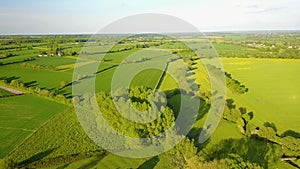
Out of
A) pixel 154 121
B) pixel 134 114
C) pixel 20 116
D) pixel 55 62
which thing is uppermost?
pixel 55 62

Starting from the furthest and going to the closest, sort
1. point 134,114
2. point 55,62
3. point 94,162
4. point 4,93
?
point 55,62 < point 4,93 < point 134,114 < point 94,162

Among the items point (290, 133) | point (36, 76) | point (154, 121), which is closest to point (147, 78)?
point (36, 76)

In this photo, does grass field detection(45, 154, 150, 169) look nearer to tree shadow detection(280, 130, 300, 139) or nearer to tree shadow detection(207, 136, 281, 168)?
tree shadow detection(207, 136, 281, 168)

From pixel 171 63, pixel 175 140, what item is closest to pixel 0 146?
pixel 175 140

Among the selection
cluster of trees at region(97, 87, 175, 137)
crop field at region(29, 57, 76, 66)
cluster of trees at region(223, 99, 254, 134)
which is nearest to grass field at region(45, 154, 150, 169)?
cluster of trees at region(97, 87, 175, 137)

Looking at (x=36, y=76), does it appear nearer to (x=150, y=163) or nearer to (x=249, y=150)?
(x=150, y=163)

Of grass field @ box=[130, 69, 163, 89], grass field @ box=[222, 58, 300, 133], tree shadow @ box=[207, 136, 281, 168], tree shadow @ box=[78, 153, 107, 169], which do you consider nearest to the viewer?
tree shadow @ box=[78, 153, 107, 169]
